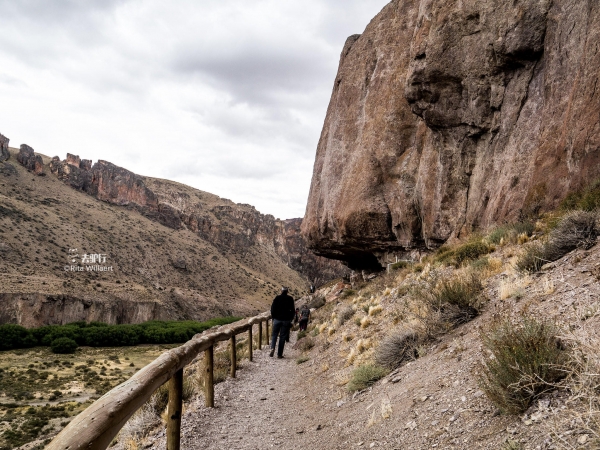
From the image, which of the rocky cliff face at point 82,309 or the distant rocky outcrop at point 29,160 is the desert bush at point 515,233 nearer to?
the rocky cliff face at point 82,309

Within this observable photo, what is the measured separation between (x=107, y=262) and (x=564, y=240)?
84.8 m

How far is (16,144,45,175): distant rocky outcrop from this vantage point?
107 meters

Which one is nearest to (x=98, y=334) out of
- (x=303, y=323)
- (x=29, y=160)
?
(x=303, y=323)

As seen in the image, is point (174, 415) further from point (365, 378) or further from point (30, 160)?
point (30, 160)

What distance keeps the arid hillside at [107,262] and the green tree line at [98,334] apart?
5619mm

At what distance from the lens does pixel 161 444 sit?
5191 millimetres

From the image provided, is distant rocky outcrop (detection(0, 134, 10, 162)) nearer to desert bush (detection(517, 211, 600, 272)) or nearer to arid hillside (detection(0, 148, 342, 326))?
arid hillside (detection(0, 148, 342, 326))

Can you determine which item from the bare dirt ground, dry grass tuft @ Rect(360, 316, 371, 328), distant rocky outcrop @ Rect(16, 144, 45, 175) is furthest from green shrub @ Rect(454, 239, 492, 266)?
distant rocky outcrop @ Rect(16, 144, 45, 175)

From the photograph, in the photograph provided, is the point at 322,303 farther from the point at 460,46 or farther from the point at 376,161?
the point at 460,46

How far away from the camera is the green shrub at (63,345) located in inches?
1823

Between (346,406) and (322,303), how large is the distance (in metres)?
25.2

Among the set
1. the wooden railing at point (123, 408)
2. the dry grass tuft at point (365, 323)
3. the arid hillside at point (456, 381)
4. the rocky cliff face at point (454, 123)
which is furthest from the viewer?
the rocky cliff face at point (454, 123)

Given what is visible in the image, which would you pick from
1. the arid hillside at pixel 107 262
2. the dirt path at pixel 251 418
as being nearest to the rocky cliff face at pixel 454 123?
the dirt path at pixel 251 418

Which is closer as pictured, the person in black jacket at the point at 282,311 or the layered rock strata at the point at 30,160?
the person in black jacket at the point at 282,311
